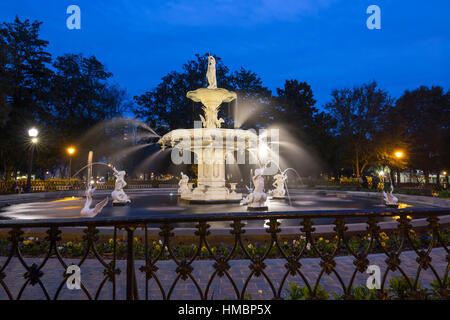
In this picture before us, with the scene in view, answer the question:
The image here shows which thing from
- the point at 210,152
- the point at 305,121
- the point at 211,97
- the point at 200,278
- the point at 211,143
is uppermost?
the point at 305,121

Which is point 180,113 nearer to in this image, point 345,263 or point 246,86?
point 246,86

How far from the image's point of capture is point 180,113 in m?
41.8

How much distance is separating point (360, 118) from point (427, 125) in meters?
9.04

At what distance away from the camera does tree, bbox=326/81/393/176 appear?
1483 inches

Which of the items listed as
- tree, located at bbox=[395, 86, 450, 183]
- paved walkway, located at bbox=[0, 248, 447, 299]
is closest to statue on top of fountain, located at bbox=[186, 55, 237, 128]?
paved walkway, located at bbox=[0, 248, 447, 299]

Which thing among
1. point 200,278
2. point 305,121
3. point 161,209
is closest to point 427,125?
point 305,121

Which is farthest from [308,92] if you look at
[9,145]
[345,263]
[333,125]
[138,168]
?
[345,263]

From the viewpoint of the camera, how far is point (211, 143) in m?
14.7

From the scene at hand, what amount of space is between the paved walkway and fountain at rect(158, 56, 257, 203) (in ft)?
30.6

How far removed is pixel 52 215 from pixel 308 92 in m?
42.9

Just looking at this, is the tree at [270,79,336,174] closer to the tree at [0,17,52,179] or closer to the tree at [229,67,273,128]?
the tree at [229,67,273,128]

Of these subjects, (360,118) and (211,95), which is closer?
(211,95)

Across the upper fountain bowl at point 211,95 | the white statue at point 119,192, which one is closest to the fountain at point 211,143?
the upper fountain bowl at point 211,95

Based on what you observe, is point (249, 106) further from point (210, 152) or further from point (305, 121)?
point (210, 152)
